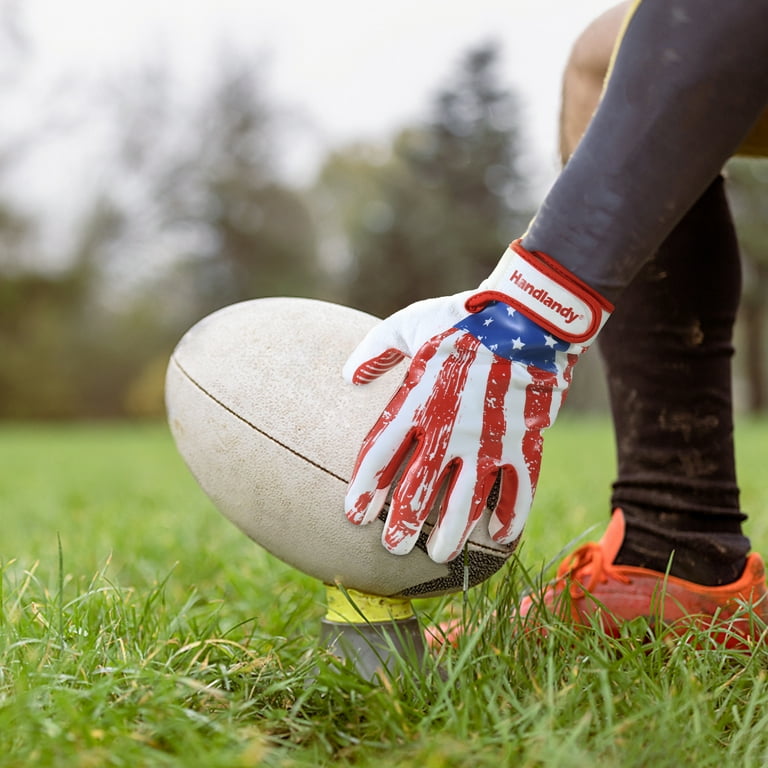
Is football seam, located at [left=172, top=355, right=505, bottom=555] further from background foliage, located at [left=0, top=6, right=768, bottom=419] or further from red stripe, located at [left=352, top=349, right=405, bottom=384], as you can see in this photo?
background foliage, located at [left=0, top=6, right=768, bottom=419]

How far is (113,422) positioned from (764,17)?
62.0ft

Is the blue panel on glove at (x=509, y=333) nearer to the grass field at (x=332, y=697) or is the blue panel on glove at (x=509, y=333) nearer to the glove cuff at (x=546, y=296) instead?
the glove cuff at (x=546, y=296)

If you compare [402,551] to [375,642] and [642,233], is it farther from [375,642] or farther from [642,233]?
[642,233]

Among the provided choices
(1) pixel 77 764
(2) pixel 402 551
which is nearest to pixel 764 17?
(2) pixel 402 551

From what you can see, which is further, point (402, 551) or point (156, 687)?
point (402, 551)

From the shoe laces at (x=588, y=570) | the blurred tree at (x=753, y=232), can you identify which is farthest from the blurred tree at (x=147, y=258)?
the shoe laces at (x=588, y=570)

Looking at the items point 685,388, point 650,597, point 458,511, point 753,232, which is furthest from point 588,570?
point 753,232

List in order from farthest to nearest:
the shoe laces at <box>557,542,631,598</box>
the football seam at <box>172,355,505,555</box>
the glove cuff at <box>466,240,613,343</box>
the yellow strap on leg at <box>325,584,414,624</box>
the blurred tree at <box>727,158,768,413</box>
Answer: the blurred tree at <box>727,158,768,413</box>, the shoe laces at <box>557,542,631,598</box>, the yellow strap on leg at <box>325,584,414,624</box>, the football seam at <box>172,355,505,555</box>, the glove cuff at <box>466,240,613,343</box>

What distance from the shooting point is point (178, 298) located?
1936cm

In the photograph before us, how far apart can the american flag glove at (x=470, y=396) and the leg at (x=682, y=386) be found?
474mm

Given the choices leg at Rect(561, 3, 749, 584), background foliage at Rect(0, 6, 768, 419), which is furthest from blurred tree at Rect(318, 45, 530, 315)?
leg at Rect(561, 3, 749, 584)

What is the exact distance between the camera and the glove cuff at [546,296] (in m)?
1.10

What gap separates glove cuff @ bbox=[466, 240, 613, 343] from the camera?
1.10 m

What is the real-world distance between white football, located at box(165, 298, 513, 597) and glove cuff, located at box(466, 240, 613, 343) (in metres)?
0.22
